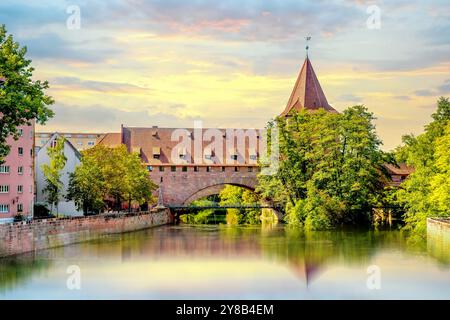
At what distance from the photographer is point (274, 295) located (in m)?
23.0

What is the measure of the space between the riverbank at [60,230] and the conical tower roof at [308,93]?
1921 centimetres

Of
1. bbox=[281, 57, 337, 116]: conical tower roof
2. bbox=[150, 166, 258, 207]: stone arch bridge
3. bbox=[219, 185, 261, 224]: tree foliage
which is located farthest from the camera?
bbox=[150, 166, 258, 207]: stone arch bridge

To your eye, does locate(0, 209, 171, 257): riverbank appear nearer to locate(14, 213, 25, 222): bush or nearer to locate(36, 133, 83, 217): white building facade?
locate(14, 213, 25, 222): bush

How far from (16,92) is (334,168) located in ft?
78.7

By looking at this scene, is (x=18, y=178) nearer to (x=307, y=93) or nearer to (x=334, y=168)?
(x=334, y=168)

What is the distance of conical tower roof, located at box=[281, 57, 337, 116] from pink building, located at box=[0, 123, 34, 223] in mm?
27817

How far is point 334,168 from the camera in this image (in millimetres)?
48469

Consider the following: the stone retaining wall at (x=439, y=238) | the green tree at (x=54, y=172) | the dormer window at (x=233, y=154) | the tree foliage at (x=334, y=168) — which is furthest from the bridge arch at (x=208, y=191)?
the stone retaining wall at (x=439, y=238)

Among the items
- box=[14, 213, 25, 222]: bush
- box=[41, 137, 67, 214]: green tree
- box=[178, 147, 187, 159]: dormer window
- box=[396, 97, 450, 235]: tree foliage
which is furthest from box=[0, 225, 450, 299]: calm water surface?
box=[178, 147, 187, 159]: dormer window

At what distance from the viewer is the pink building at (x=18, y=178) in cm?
4150

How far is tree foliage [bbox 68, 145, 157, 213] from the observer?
4734 centimetres

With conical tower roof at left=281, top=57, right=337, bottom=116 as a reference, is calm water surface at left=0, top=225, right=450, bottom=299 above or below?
below
